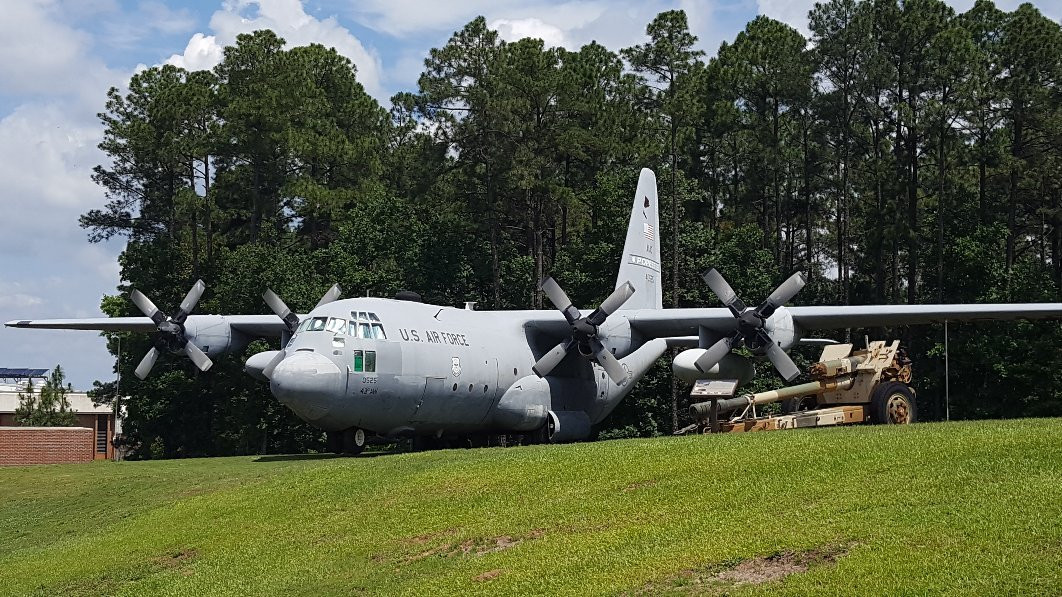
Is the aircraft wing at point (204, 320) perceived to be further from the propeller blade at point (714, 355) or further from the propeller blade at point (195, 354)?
the propeller blade at point (714, 355)

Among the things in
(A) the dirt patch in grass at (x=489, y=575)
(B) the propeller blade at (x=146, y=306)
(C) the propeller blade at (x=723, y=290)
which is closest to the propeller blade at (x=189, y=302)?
(B) the propeller blade at (x=146, y=306)

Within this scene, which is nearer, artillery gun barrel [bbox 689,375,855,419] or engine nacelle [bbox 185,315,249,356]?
artillery gun barrel [bbox 689,375,855,419]

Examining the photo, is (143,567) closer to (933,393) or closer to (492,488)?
(492,488)

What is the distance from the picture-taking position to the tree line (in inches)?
1987

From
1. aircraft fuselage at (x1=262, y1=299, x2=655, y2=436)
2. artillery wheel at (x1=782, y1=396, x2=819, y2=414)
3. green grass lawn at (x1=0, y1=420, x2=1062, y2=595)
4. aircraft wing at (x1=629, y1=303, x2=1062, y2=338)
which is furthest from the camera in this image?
artillery wheel at (x1=782, y1=396, x2=819, y2=414)

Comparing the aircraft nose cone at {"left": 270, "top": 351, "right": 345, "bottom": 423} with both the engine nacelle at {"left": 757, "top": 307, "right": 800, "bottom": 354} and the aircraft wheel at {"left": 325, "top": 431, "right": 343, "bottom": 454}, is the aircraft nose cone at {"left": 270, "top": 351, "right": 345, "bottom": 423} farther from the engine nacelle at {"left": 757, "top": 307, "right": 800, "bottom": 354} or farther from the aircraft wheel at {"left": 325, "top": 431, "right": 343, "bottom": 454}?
the engine nacelle at {"left": 757, "top": 307, "right": 800, "bottom": 354}

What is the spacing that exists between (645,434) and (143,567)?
37929 mm

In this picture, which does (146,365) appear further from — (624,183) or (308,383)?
(624,183)

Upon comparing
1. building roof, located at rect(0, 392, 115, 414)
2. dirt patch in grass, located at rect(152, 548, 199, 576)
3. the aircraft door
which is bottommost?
building roof, located at rect(0, 392, 115, 414)

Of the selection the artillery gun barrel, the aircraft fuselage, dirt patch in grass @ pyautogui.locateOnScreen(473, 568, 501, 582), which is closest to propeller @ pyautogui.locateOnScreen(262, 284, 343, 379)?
the aircraft fuselage

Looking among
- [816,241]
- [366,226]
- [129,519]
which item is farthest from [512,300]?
[129,519]

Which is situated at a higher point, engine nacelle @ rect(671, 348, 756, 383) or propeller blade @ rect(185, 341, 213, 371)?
propeller blade @ rect(185, 341, 213, 371)

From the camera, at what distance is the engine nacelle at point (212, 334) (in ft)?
109

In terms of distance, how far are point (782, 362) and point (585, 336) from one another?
538 cm
